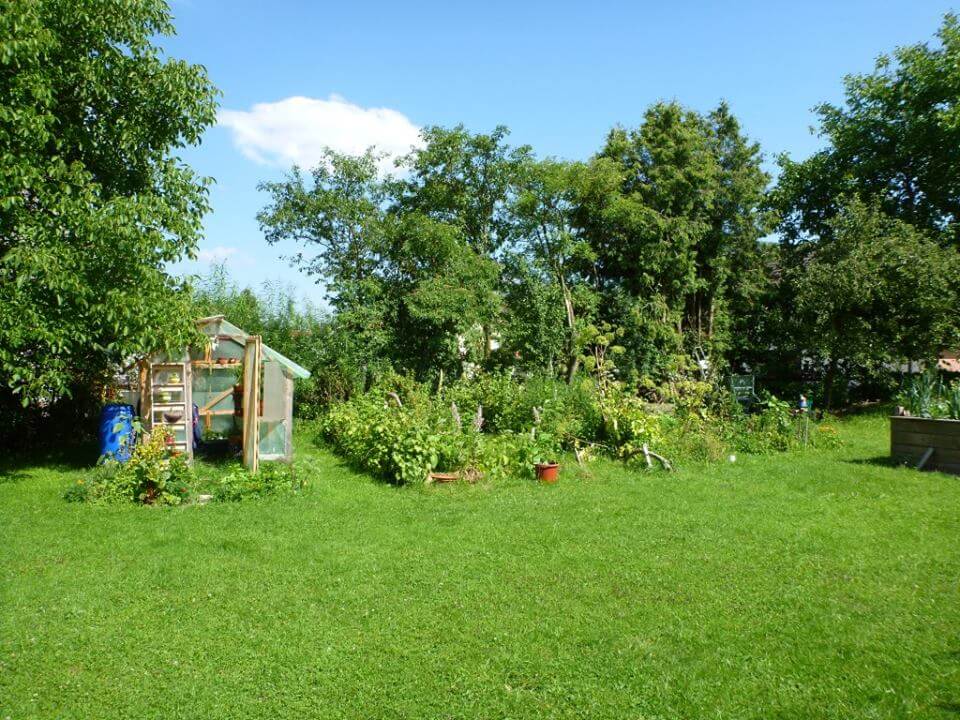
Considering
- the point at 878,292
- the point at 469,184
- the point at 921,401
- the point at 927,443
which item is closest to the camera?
the point at 927,443

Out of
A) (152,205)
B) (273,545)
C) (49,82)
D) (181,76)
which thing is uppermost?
(181,76)

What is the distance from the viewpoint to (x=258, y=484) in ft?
27.1

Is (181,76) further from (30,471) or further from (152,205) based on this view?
(30,471)

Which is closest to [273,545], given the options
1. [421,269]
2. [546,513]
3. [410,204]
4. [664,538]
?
[546,513]

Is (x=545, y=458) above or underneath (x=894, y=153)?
underneath

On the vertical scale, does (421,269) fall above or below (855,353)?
above

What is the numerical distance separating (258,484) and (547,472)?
3725mm

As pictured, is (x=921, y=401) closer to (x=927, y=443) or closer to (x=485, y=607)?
(x=927, y=443)

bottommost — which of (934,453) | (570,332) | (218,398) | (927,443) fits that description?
(934,453)

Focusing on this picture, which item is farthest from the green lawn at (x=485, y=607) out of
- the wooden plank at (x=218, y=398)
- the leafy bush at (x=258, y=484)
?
the wooden plank at (x=218, y=398)

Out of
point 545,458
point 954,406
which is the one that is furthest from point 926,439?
point 545,458

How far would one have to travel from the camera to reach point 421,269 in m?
16.0

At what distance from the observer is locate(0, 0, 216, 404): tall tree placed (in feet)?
26.4

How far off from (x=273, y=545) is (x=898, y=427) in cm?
914
